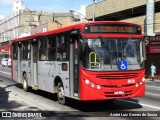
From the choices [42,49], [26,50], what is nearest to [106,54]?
[42,49]

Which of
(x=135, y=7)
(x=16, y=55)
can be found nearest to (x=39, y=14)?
(x=135, y=7)

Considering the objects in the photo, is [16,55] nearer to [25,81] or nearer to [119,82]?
[25,81]

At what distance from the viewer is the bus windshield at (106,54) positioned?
485 inches

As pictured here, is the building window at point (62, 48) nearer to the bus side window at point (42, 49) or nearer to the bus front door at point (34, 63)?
the bus side window at point (42, 49)

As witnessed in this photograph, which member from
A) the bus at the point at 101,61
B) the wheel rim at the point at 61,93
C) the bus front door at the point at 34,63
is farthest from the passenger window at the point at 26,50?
the wheel rim at the point at 61,93

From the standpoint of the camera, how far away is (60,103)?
14656 mm

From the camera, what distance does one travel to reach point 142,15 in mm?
40625

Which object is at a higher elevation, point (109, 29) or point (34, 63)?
point (109, 29)

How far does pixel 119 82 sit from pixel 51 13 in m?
112

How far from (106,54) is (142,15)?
29163 mm

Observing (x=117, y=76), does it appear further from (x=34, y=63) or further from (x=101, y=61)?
(x=34, y=63)

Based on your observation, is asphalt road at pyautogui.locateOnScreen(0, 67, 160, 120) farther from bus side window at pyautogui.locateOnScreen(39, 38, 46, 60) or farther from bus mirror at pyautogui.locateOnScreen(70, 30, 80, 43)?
bus mirror at pyautogui.locateOnScreen(70, 30, 80, 43)

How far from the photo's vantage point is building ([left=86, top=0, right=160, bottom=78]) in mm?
36938

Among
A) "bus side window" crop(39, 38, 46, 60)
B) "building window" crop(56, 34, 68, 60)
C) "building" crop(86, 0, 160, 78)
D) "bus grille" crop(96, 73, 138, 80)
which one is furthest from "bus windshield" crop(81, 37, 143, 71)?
"building" crop(86, 0, 160, 78)
